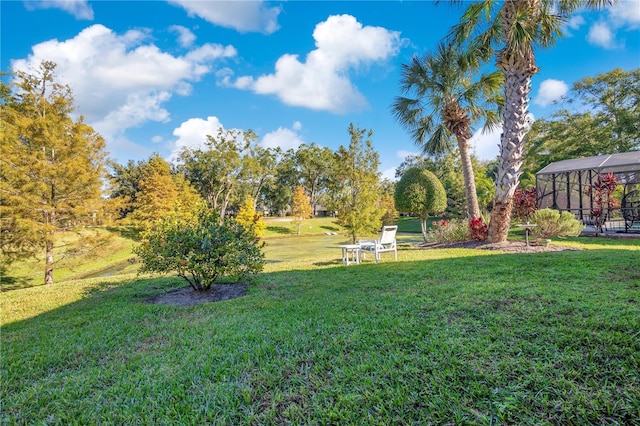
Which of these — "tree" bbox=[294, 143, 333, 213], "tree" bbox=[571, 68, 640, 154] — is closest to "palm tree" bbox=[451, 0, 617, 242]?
"tree" bbox=[571, 68, 640, 154]

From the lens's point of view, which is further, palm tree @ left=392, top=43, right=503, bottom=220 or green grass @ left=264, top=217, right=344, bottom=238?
green grass @ left=264, top=217, right=344, bottom=238

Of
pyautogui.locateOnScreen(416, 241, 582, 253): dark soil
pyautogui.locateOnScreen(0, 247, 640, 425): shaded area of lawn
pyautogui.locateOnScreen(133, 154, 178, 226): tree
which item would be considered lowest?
pyautogui.locateOnScreen(0, 247, 640, 425): shaded area of lawn

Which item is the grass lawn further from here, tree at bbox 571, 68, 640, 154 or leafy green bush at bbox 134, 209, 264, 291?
tree at bbox 571, 68, 640, 154

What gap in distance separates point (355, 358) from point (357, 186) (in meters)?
8.67

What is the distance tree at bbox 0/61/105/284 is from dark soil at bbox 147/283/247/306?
293 inches

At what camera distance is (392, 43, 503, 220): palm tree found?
37.9ft

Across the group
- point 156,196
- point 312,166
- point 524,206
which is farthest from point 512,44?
point 312,166

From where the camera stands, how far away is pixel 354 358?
7.86 ft

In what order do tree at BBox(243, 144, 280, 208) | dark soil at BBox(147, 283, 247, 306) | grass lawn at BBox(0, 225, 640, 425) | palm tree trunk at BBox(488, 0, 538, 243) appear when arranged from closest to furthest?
grass lawn at BBox(0, 225, 640, 425)
dark soil at BBox(147, 283, 247, 306)
palm tree trunk at BBox(488, 0, 538, 243)
tree at BBox(243, 144, 280, 208)

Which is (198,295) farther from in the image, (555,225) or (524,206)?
(524,206)

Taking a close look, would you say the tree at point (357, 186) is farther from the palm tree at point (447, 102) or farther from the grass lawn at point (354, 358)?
the grass lawn at point (354, 358)

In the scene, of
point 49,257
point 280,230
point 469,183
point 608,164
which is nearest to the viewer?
point 49,257

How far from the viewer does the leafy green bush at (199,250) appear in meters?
4.98

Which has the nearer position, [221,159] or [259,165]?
[221,159]
